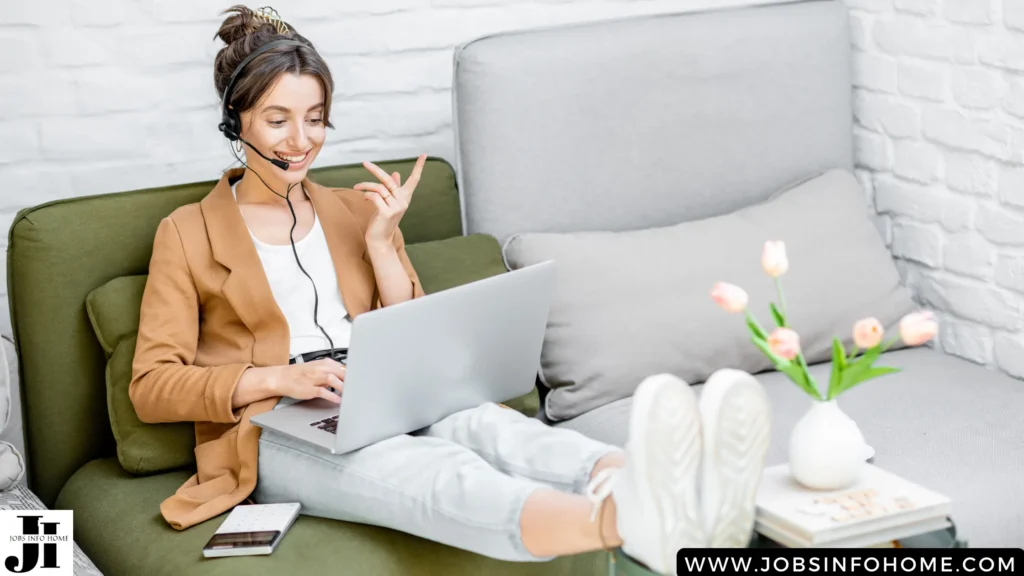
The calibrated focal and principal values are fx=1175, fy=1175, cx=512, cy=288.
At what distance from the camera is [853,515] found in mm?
1300

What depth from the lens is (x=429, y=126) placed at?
2475 mm

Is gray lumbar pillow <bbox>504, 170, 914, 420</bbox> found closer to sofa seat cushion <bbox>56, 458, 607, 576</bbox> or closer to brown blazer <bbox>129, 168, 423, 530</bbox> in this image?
brown blazer <bbox>129, 168, 423, 530</bbox>

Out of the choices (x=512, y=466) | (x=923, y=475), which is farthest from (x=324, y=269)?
(x=923, y=475)

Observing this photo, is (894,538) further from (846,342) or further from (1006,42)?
(1006,42)

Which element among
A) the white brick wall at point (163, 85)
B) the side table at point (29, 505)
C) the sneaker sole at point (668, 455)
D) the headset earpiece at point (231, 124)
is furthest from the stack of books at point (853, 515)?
the white brick wall at point (163, 85)

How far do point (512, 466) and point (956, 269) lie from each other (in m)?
1.13

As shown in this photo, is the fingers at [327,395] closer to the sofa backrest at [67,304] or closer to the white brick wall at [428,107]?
the sofa backrest at [67,304]

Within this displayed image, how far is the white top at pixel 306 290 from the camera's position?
1.92 metres

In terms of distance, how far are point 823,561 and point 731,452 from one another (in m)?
0.15

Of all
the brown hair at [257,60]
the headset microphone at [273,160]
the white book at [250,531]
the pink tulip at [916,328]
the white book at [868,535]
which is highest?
the brown hair at [257,60]

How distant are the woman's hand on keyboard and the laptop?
33mm

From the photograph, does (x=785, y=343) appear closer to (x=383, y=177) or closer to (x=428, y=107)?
(x=383, y=177)

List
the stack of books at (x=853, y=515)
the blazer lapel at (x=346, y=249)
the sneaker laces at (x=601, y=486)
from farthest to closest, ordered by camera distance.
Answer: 1. the blazer lapel at (x=346, y=249)
2. the sneaker laces at (x=601, y=486)
3. the stack of books at (x=853, y=515)

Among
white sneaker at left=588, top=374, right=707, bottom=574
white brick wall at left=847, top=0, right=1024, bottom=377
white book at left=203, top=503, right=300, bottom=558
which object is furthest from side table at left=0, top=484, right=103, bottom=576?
white brick wall at left=847, top=0, right=1024, bottom=377
